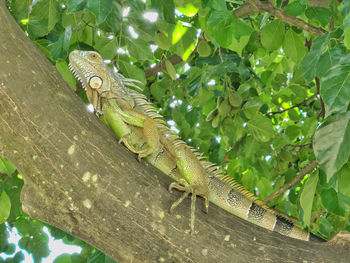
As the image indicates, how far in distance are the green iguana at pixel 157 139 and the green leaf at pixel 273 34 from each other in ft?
2.87

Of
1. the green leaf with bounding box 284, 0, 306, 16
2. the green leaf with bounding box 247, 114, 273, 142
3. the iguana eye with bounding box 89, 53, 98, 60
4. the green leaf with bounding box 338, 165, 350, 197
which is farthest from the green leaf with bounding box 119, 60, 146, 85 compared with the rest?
the green leaf with bounding box 338, 165, 350, 197

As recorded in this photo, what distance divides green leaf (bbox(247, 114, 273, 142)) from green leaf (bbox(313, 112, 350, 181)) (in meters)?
1.40

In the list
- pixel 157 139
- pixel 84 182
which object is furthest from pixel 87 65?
pixel 84 182

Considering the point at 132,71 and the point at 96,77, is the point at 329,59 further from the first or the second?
the point at 96,77

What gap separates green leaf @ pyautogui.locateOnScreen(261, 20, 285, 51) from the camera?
9.49 ft

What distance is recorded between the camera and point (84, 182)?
1.98 meters

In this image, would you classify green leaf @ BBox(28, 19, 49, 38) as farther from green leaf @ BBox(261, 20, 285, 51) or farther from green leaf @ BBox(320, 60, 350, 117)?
green leaf @ BBox(320, 60, 350, 117)

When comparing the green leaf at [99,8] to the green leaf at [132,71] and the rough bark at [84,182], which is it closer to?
the rough bark at [84,182]

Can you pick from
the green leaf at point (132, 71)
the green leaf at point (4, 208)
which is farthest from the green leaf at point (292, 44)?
the green leaf at point (4, 208)

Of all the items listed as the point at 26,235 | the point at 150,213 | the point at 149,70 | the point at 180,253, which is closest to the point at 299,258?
the point at 180,253

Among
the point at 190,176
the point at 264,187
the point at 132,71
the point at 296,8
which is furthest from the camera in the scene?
the point at 264,187

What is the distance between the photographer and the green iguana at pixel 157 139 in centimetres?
271

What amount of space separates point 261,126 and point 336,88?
1.57 metres

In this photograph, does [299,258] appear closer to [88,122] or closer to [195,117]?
[88,122]
